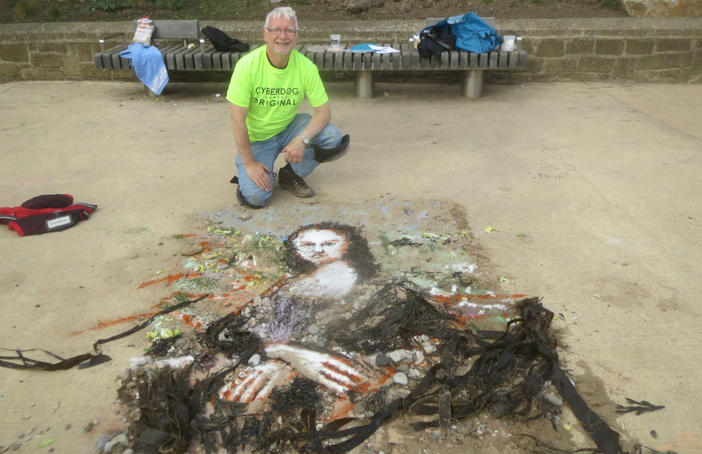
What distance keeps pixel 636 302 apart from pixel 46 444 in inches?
105

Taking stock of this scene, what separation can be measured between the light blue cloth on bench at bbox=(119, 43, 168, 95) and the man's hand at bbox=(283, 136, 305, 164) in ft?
11.0

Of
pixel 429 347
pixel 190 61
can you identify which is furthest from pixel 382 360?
pixel 190 61

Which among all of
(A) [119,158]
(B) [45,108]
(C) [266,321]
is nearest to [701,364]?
(C) [266,321]

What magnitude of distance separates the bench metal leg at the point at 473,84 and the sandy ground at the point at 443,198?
0.63ft

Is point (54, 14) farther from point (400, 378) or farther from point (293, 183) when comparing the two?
point (400, 378)

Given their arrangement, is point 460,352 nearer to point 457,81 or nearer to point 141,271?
point 141,271

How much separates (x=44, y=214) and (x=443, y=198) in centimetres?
262

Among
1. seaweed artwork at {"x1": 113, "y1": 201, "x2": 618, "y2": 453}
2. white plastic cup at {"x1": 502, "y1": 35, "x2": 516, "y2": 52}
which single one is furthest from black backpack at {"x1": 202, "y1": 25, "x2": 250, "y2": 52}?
seaweed artwork at {"x1": 113, "y1": 201, "x2": 618, "y2": 453}

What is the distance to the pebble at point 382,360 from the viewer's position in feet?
8.19

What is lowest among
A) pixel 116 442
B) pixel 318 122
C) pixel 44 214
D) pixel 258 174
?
pixel 116 442

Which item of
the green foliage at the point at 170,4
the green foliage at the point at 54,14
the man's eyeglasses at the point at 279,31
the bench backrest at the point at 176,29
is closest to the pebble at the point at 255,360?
the man's eyeglasses at the point at 279,31

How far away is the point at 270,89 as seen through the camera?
380 centimetres

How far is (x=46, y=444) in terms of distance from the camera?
2.13 m

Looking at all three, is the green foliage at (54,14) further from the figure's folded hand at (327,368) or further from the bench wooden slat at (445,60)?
the figure's folded hand at (327,368)
